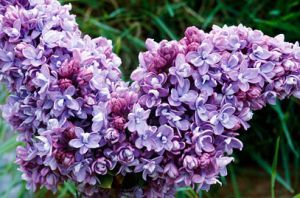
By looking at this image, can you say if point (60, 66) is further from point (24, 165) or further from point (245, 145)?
point (245, 145)

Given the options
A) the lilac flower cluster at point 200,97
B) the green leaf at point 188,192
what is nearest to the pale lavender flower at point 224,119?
the lilac flower cluster at point 200,97

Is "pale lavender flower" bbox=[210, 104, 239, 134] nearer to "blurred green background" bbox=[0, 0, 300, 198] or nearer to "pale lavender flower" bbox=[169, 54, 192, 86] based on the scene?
"pale lavender flower" bbox=[169, 54, 192, 86]

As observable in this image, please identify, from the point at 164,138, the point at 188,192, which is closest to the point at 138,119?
the point at 164,138

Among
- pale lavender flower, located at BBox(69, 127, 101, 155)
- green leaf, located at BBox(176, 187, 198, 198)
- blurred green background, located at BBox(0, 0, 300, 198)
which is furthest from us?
blurred green background, located at BBox(0, 0, 300, 198)

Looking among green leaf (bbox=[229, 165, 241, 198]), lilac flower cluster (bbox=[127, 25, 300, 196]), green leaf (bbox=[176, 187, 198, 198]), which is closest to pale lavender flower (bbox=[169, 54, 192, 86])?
lilac flower cluster (bbox=[127, 25, 300, 196])

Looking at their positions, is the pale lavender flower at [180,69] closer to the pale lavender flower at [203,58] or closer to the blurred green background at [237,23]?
the pale lavender flower at [203,58]

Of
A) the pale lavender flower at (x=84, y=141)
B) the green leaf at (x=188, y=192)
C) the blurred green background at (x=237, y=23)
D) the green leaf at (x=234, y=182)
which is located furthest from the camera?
the blurred green background at (x=237, y=23)

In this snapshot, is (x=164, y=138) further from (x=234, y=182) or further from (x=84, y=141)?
(x=234, y=182)
